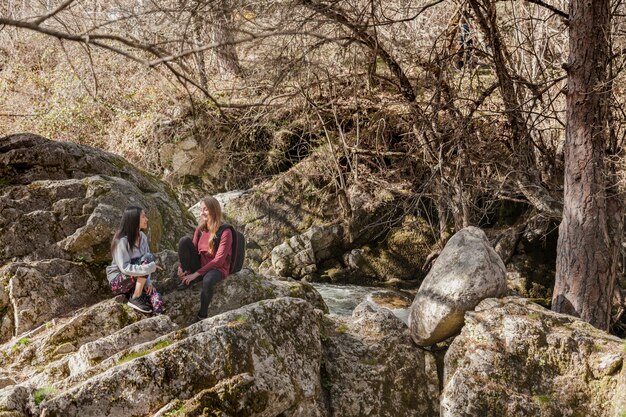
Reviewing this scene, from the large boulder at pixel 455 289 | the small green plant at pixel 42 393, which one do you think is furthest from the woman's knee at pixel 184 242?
the large boulder at pixel 455 289

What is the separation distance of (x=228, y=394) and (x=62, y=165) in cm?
413

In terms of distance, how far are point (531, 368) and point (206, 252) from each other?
10.5 feet

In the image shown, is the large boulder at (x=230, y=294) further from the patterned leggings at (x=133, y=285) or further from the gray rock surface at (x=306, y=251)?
the gray rock surface at (x=306, y=251)

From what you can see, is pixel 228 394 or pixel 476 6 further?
pixel 476 6

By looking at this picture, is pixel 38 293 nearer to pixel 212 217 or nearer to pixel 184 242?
pixel 184 242

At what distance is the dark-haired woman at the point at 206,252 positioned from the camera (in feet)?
20.5

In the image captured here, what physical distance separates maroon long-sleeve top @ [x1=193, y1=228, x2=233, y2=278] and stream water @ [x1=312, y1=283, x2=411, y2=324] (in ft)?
13.1

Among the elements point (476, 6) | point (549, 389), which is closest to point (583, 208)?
point (549, 389)

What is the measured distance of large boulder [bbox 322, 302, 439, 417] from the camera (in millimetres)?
5641

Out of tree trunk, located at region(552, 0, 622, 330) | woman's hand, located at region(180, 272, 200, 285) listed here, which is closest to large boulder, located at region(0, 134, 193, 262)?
woman's hand, located at region(180, 272, 200, 285)

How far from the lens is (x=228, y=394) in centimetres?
456

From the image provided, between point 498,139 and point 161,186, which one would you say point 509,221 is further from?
point 161,186

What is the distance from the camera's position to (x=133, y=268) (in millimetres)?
5898

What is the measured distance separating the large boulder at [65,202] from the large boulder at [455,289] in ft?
10.1
